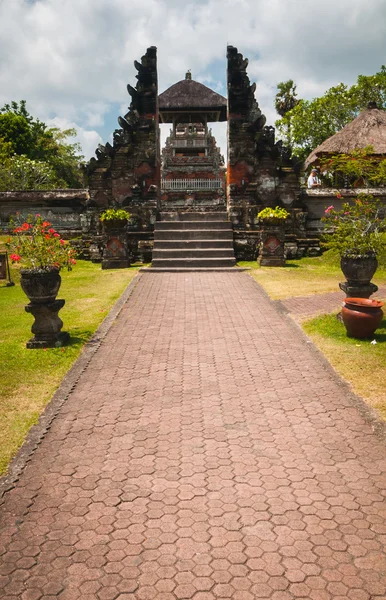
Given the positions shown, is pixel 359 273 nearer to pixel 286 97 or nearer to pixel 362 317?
pixel 362 317

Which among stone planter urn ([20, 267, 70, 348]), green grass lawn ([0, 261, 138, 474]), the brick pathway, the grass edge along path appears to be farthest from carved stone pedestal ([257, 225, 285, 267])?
stone planter urn ([20, 267, 70, 348])

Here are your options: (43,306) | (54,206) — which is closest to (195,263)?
(54,206)

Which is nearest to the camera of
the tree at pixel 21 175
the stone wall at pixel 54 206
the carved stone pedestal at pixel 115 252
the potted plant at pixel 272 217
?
the potted plant at pixel 272 217

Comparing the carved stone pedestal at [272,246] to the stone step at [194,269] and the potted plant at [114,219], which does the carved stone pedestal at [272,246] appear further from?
the potted plant at [114,219]

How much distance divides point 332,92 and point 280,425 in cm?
3574

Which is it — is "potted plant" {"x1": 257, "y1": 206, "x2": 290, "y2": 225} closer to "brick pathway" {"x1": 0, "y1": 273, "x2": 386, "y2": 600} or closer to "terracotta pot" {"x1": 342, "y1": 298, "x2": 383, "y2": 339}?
"terracotta pot" {"x1": 342, "y1": 298, "x2": 383, "y2": 339}

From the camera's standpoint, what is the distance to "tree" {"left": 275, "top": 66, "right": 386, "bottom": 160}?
33969 millimetres

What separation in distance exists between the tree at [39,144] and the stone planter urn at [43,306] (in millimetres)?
32487

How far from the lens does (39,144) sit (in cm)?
4475

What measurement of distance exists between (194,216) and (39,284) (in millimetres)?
10914

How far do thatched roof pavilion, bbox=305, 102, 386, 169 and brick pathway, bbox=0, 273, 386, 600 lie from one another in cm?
2240

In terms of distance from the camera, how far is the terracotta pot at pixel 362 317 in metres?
7.33

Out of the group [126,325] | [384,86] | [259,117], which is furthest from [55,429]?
[384,86]

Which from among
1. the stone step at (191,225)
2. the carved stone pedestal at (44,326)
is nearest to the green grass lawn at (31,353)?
the carved stone pedestal at (44,326)
